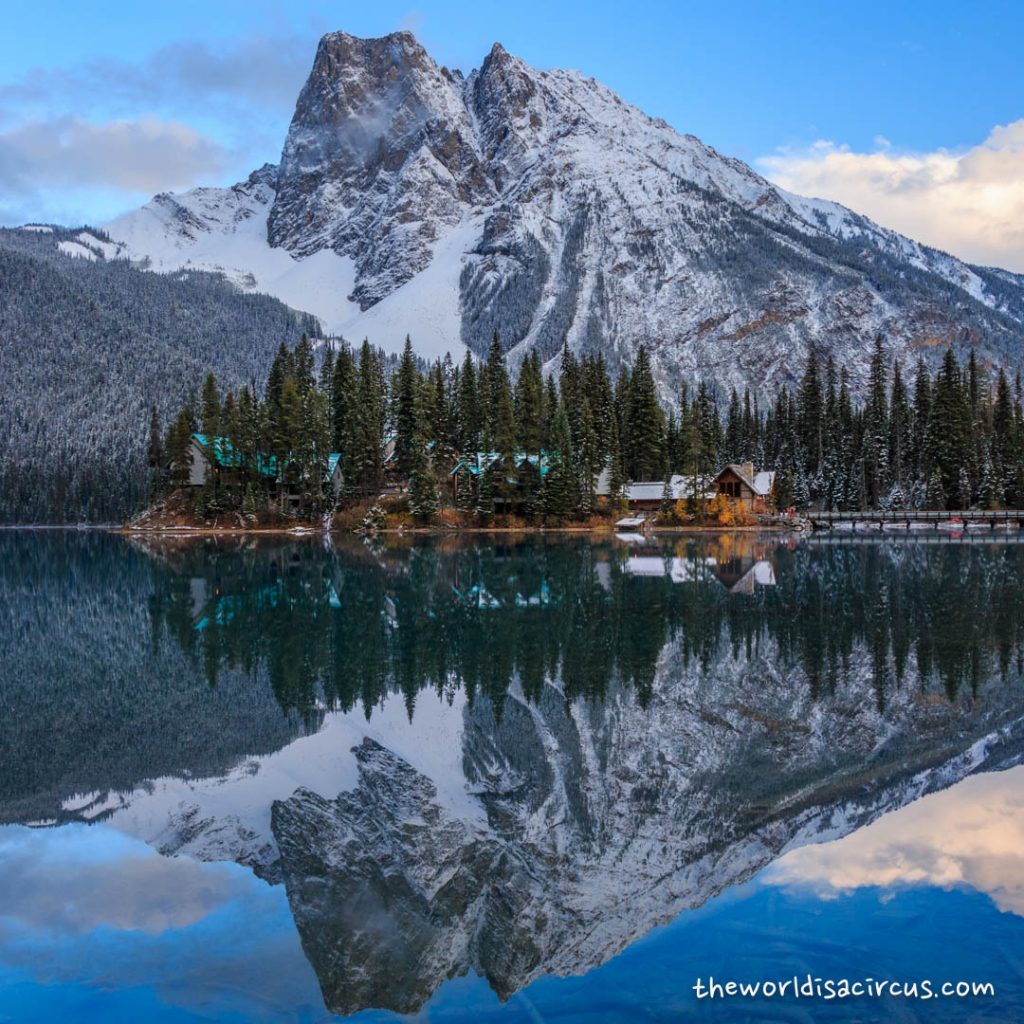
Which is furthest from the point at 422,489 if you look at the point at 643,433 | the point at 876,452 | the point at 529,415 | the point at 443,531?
the point at 876,452

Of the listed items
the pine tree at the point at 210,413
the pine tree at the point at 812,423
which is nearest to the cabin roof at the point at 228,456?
the pine tree at the point at 210,413

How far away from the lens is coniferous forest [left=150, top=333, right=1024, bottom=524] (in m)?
96.5

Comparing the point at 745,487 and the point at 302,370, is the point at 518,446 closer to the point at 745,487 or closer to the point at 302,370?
the point at 745,487

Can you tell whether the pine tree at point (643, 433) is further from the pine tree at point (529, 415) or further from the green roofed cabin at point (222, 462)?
the green roofed cabin at point (222, 462)

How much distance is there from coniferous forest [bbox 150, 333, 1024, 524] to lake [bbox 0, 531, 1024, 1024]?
65794mm

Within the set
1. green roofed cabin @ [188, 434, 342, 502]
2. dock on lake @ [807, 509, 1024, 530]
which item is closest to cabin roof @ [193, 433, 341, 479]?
green roofed cabin @ [188, 434, 342, 502]

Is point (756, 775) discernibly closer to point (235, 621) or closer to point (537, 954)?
point (537, 954)

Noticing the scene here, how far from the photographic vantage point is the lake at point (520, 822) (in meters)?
10.0

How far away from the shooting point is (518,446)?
9819 centimetres

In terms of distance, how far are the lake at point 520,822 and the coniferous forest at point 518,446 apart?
216 ft

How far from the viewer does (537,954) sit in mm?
10555

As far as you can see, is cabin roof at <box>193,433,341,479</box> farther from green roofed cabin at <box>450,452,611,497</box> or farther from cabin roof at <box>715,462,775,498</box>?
cabin roof at <box>715,462,775,498</box>

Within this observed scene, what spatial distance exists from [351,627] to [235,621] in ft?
15.9

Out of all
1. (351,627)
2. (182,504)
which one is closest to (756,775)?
(351,627)
